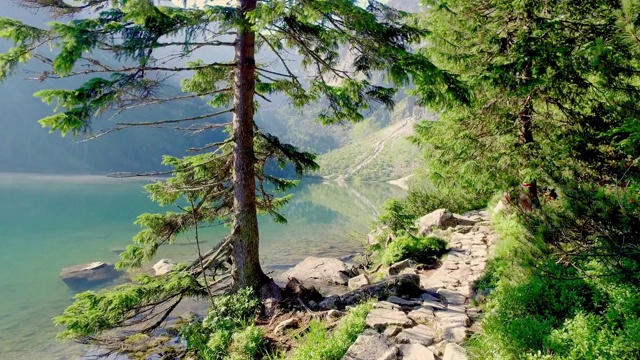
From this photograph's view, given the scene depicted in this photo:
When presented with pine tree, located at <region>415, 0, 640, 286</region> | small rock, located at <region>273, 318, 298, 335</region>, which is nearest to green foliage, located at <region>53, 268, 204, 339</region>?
small rock, located at <region>273, 318, 298, 335</region>

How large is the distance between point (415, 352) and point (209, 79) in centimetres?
678

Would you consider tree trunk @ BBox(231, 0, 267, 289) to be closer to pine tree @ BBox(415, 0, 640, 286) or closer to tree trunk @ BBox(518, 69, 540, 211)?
pine tree @ BBox(415, 0, 640, 286)

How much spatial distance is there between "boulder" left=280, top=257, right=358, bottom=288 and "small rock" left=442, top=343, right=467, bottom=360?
653 centimetres

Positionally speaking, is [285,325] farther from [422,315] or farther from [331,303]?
[422,315]

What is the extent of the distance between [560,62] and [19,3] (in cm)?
928

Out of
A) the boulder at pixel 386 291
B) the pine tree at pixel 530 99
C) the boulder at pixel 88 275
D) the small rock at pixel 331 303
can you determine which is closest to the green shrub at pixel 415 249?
the pine tree at pixel 530 99

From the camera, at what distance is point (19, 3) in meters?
5.12

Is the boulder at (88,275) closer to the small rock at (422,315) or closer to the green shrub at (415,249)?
the green shrub at (415,249)

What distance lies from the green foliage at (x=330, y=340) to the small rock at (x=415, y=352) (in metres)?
0.69

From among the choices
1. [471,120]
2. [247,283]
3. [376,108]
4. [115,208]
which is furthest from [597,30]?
[115,208]

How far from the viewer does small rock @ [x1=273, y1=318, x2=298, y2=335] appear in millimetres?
6002

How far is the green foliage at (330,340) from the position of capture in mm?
4680

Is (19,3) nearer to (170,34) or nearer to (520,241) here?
(170,34)

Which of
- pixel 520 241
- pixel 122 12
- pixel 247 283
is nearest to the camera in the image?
pixel 122 12
